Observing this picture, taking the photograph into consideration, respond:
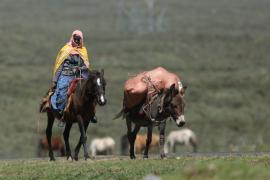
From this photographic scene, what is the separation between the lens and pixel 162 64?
3484 inches

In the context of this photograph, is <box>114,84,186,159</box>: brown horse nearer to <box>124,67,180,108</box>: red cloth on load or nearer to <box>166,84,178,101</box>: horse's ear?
<box>166,84,178,101</box>: horse's ear

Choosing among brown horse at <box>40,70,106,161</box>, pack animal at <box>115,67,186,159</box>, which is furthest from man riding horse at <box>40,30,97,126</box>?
pack animal at <box>115,67,186,159</box>

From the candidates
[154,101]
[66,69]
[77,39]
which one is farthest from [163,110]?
[77,39]

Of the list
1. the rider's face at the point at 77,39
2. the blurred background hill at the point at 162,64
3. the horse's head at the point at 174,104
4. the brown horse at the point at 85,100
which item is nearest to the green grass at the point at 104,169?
the brown horse at the point at 85,100

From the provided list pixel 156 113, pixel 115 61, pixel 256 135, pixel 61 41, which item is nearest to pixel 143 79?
pixel 156 113

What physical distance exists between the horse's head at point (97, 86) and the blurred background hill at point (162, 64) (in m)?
14.4

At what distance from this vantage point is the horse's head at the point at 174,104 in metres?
22.6

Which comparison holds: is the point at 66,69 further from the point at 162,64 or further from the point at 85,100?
the point at 162,64

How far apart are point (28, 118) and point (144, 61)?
27.0 meters

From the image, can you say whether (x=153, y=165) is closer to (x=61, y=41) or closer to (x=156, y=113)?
(x=156, y=113)

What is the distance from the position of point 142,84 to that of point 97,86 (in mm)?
2030

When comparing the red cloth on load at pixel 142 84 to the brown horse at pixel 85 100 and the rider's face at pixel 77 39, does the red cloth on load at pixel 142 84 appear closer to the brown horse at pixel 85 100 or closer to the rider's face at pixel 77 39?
the brown horse at pixel 85 100

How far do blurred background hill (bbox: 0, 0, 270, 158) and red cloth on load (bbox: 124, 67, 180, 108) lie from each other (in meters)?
12.6

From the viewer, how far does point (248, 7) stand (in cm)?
15325
